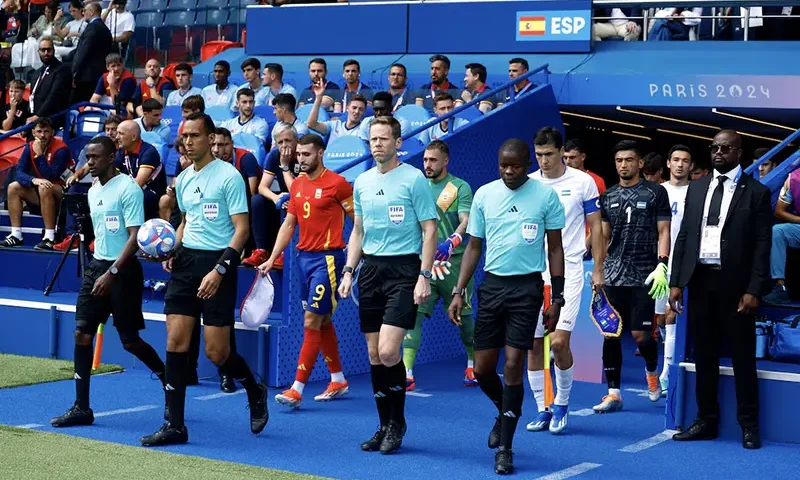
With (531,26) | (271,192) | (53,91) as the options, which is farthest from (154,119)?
(531,26)

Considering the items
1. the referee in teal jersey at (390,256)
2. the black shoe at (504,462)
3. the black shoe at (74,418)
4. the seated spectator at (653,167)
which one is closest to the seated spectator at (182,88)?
the seated spectator at (653,167)

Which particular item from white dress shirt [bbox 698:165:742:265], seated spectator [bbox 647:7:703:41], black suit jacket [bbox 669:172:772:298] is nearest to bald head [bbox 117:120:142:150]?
white dress shirt [bbox 698:165:742:265]

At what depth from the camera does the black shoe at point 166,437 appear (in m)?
7.58

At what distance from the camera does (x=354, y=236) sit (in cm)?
784

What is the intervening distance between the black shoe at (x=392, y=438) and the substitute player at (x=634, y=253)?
2200 mm

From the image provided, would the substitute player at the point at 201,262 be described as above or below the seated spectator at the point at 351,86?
below

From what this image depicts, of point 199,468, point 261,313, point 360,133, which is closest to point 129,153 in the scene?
point 360,133

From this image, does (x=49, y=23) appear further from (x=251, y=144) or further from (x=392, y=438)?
(x=392, y=438)

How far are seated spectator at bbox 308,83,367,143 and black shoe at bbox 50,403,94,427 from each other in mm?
4815

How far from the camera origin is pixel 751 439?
26.0 feet

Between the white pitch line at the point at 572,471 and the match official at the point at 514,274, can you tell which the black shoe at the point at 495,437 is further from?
the white pitch line at the point at 572,471

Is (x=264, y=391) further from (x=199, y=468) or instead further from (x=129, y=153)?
(x=129, y=153)

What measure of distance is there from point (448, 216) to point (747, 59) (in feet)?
16.3

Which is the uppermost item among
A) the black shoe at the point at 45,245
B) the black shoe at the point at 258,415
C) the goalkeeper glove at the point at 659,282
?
the black shoe at the point at 45,245
